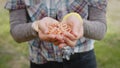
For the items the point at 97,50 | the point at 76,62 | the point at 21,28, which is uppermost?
the point at 21,28

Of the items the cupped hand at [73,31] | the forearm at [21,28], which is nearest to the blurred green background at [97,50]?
the forearm at [21,28]

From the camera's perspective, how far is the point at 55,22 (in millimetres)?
1077

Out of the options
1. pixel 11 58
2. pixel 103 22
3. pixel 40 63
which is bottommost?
pixel 11 58

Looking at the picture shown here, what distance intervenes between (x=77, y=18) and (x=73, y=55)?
0.30m

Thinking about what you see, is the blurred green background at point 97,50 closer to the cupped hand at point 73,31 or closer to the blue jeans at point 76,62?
the blue jeans at point 76,62

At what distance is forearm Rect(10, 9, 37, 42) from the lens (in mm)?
1165

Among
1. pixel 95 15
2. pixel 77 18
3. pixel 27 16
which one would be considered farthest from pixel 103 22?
pixel 27 16

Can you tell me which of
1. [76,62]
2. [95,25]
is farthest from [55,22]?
[76,62]

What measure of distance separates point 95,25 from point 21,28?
0.81 ft

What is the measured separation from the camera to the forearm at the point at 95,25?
115 centimetres

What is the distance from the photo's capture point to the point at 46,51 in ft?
4.37

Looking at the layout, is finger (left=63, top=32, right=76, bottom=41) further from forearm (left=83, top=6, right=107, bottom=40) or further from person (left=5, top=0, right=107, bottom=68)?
forearm (left=83, top=6, right=107, bottom=40)

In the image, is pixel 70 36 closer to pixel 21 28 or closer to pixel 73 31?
pixel 73 31

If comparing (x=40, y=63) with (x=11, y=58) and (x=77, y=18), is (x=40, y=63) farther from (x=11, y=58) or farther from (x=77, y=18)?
(x=11, y=58)
